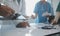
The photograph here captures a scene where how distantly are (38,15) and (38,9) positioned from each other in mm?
118

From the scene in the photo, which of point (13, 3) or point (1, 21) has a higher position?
point (13, 3)

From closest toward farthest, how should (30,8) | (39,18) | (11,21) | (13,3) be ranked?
1. (11,21)
2. (13,3)
3. (39,18)
4. (30,8)

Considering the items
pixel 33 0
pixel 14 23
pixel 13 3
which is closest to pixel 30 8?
pixel 33 0

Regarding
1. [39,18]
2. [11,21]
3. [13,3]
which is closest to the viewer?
[11,21]

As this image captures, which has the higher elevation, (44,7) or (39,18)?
(44,7)

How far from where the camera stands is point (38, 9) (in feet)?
7.34

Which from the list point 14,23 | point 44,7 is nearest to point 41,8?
point 44,7

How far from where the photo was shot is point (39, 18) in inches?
83.4

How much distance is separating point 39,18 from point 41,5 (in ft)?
0.81

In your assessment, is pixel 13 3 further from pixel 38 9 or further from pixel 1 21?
pixel 38 9

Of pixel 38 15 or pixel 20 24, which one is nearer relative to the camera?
pixel 20 24

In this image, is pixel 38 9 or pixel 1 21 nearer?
pixel 1 21

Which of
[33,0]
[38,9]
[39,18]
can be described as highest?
[33,0]

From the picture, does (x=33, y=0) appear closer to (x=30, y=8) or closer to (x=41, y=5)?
(x=30, y=8)
